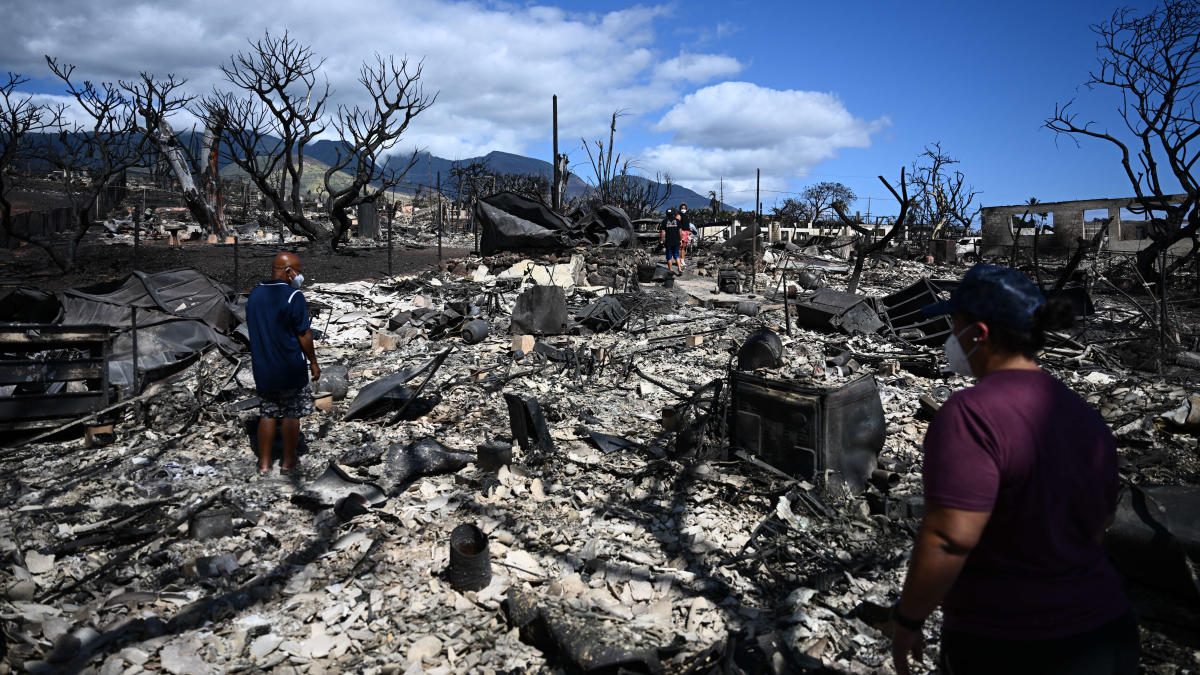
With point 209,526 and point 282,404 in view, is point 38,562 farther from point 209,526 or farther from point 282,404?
point 282,404

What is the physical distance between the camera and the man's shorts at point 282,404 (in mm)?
4453

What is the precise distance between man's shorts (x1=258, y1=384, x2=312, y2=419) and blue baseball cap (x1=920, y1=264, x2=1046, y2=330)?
13.8 ft

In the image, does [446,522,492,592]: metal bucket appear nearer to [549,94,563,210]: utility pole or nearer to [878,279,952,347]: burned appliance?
[878,279,952,347]: burned appliance

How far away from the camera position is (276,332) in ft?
14.3

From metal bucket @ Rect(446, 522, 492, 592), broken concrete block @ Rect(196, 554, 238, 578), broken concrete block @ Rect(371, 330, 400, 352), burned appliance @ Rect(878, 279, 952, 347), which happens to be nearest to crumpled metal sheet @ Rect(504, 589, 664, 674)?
metal bucket @ Rect(446, 522, 492, 592)

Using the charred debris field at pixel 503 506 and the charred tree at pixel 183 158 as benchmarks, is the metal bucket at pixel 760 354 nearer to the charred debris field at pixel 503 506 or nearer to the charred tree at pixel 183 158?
the charred debris field at pixel 503 506

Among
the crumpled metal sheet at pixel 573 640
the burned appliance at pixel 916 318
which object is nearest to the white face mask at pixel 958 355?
the crumpled metal sheet at pixel 573 640

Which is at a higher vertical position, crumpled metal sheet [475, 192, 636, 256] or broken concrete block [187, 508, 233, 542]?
crumpled metal sheet [475, 192, 636, 256]

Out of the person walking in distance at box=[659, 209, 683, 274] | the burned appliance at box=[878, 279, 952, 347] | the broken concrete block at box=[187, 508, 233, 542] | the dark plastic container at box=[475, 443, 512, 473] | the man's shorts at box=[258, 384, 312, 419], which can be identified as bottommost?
the broken concrete block at box=[187, 508, 233, 542]

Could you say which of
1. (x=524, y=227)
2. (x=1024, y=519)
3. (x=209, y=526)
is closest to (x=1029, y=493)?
(x=1024, y=519)

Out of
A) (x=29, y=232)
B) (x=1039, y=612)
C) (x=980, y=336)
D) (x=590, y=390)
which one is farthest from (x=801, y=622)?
(x=29, y=232)

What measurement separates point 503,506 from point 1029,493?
321 centimetres

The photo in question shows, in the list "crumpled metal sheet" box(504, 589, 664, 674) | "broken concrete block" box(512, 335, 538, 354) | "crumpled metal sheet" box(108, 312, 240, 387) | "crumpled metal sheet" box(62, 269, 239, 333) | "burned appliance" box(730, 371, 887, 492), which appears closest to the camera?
"crumpled metal sheet" box(504, 589, 664, 674)

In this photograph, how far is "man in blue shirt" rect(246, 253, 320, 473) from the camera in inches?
171
